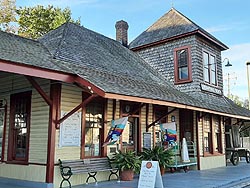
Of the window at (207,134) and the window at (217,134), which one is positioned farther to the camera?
the window at (217,134)

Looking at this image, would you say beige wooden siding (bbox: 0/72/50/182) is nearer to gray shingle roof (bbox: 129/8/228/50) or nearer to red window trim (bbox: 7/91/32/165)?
red window trim (bbox: 7/91/32/165)

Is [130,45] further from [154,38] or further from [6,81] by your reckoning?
[6,81]

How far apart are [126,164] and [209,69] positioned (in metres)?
7.94

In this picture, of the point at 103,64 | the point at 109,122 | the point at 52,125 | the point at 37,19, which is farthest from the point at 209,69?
the point at 37,19

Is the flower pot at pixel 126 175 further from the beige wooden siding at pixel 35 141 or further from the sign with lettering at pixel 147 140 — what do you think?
the beige wooden siding at pixel 35 141

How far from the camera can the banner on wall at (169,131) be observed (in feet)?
35.4

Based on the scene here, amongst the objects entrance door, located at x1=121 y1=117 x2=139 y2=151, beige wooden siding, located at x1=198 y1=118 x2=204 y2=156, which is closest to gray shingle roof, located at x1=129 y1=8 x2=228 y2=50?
beige wooden siding, located at x1=198 y1=118 x2=204 y2=156

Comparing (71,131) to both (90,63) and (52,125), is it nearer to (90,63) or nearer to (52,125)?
(52,125)

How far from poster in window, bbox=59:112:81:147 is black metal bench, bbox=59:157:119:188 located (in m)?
0.51

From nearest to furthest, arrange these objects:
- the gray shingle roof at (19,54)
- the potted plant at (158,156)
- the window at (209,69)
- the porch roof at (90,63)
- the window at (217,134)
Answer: the gray shingle roof at (19,54) → the porch roof at (90,63) → the potted plant at (158,156) → the window at (217,134) → the window at (209,69)

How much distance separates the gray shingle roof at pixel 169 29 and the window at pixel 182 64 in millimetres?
840

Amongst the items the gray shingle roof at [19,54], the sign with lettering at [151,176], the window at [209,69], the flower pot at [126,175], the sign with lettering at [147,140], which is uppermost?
the window at [209,69]

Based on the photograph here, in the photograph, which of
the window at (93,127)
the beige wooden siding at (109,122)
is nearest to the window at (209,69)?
the beige wooden siding at (109,122)

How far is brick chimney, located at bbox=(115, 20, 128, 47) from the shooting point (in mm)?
16609
